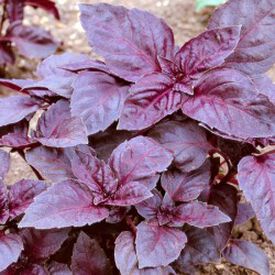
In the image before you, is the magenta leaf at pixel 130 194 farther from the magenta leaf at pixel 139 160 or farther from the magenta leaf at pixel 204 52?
the magenta leaf at pixel 204 52

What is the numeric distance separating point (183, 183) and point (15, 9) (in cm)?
125

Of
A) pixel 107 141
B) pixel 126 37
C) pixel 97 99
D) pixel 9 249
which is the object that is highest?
pixel 126 37

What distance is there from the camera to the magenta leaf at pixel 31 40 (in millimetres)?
2273

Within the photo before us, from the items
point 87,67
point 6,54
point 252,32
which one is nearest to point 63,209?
point 87,67

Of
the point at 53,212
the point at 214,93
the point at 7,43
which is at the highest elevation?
the point at 214,93

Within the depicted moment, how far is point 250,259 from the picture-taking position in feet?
4.71

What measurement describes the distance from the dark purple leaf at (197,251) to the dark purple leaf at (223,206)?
14 mm

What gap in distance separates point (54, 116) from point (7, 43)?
1076 mm

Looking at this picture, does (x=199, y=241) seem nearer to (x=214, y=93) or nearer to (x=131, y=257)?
(x=131, y=257)

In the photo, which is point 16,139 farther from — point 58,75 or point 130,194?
point 130,194

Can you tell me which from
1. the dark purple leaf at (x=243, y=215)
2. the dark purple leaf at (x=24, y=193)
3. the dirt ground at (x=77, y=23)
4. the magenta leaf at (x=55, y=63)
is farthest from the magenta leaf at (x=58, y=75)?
the dirt ground at (x=77, y=23)

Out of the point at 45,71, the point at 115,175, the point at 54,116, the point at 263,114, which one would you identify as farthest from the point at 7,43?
the point at 263,114

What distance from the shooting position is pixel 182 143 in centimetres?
127

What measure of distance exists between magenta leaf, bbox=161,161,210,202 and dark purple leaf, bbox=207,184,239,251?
7 cm
